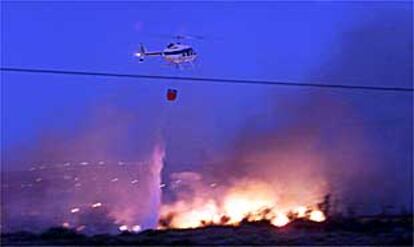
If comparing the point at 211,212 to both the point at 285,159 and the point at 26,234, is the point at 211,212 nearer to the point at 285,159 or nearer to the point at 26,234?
the point at 285,159

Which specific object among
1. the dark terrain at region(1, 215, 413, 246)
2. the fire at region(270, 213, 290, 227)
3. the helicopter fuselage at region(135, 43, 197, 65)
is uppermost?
the helicopter fuselage at region(135, 43, 197, 65)

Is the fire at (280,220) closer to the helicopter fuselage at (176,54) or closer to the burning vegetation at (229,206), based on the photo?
the burning vegetation at (229,206)

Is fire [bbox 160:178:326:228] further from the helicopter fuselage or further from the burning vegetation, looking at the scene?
the helicopter fuselage

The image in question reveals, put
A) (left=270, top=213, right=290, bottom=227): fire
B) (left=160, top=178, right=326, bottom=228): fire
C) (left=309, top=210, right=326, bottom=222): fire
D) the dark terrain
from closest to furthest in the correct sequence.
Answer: the dark terrain
(left=270, top=213, right=290, bottom=227): fire
(left=309, top=210, right=326, bottom=222): fire
(left=160, top=178, right=326, bottom=228): fire

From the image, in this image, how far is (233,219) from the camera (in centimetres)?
1642

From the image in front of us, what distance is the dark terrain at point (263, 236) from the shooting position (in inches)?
475

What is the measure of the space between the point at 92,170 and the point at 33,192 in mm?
1314

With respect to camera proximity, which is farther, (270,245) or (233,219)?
(233,219)

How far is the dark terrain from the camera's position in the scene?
39.5 ft

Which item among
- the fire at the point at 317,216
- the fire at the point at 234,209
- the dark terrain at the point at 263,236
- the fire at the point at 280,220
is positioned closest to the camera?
the dark terrain at the point at 263,236

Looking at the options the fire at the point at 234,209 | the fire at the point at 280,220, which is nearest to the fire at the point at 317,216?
the fire at the point at 234,209

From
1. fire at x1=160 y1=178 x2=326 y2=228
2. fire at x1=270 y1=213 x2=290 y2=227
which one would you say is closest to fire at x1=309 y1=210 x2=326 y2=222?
fire at x1=160 y1=178 x2=326 y2=228

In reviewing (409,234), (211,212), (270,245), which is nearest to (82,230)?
(211,212)

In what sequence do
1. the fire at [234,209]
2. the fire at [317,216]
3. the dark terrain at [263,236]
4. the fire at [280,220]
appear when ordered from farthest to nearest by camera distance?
the fire at [234,209] → the fire at [317,216] → the fire at [280,220] → the dark terrain at [263,236]
